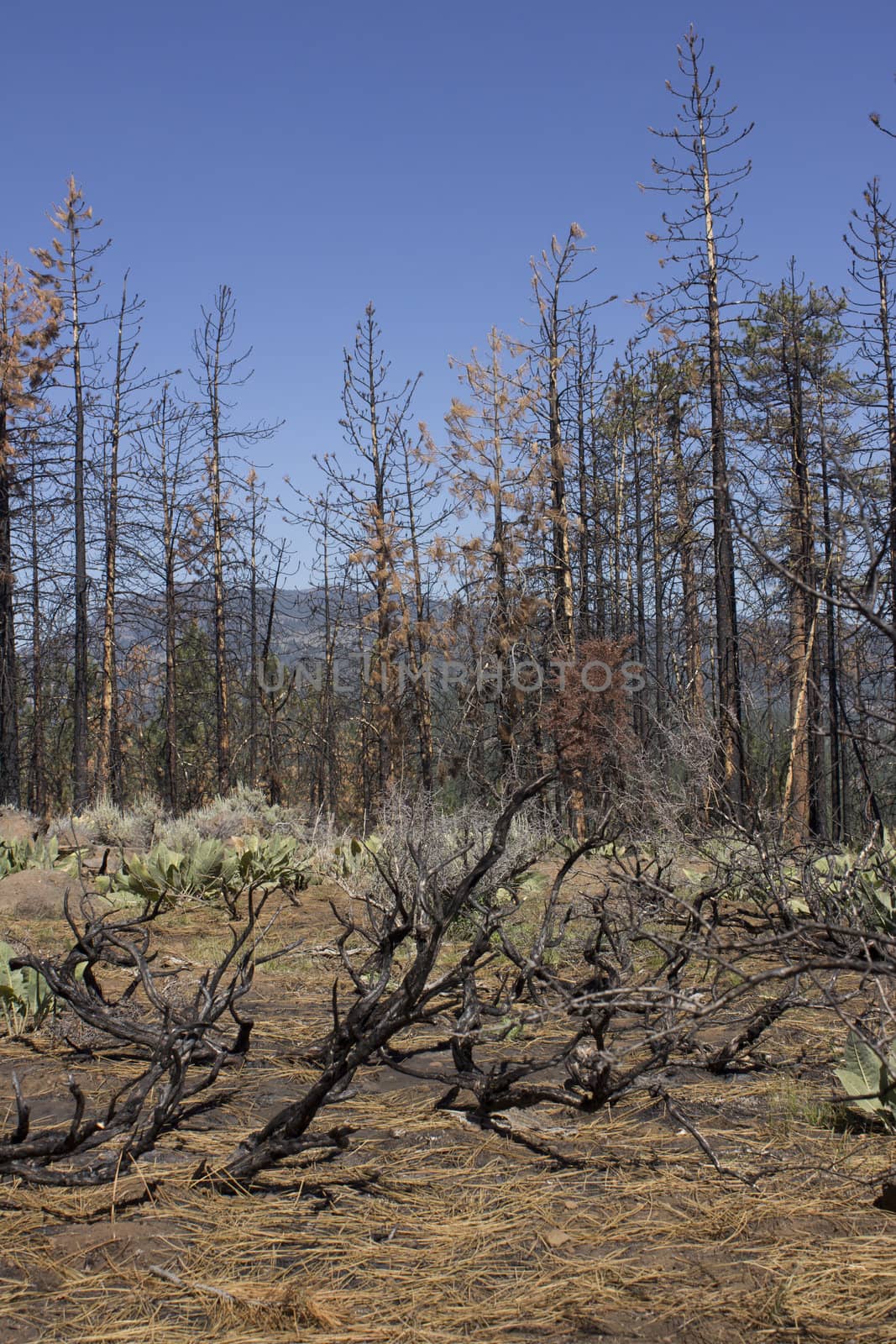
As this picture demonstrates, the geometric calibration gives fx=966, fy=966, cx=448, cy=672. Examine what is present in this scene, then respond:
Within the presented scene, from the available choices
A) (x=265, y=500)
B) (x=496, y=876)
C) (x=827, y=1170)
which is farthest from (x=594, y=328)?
(x=827, y=1170)

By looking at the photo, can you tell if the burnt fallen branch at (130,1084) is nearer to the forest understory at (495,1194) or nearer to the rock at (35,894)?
the forest understory at (495,1194)

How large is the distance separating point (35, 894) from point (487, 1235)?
5899 mm

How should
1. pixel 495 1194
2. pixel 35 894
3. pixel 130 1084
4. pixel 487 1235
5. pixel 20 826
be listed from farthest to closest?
1. pixel 20 826
2. pixel 35 894
3. pixel 130 1084
4. pixel 495 1194
5. pixel 487 1235

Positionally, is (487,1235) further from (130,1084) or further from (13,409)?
(13,409)

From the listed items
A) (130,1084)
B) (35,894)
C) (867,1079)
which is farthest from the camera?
(35,894)

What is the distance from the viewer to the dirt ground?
1930 millimetres

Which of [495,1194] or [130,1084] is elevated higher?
[130,1084]

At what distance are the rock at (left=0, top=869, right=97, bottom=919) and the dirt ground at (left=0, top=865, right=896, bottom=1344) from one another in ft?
13.4

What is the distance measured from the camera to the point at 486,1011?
333cm

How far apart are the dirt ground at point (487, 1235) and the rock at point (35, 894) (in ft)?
13.4

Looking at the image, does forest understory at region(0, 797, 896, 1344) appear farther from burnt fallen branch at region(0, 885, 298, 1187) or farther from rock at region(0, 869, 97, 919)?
rock at region(0, 869, 97, 919)

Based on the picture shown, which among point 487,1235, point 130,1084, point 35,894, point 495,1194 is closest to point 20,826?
point 35,894

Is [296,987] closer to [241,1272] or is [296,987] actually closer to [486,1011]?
[486,1011]

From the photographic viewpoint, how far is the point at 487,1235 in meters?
2.32
